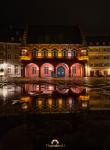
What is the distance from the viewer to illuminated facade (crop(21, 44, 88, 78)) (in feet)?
239

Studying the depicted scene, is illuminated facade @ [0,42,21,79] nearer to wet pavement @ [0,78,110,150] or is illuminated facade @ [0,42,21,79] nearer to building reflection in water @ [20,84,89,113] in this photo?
building reflection in water @ [20,84,89,113]

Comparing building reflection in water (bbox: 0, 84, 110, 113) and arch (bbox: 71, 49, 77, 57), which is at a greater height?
arch (bbox: 71, 49, 77, 57)

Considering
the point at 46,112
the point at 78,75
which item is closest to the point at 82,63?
the point at 78,75

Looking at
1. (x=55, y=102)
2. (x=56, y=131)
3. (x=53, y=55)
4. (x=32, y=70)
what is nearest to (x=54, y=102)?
(x=55, y=102)

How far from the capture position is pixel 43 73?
7356cm

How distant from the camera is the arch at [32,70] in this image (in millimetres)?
72500

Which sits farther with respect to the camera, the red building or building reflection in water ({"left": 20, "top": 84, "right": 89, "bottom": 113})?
the red building

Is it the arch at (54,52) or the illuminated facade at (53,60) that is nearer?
the illuminated facade at (53,60)

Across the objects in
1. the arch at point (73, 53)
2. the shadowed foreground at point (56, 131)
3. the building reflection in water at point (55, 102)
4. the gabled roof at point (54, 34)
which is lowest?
the shadowed foreground at point (56, 131)

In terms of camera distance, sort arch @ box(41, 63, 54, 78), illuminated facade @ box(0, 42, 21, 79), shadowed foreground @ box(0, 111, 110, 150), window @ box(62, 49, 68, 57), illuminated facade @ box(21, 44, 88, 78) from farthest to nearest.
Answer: illuminated facade @ box(0, 42, 21, 79) < window @ box(62, 49, 68, 57) < arch @ box(41, 63, 54, 78) < illuminated facade @ box(21, 44, 88, 78) < shadowed foreground @ box(0, 111, 110, 150)

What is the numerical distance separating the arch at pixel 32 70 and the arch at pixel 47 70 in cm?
149

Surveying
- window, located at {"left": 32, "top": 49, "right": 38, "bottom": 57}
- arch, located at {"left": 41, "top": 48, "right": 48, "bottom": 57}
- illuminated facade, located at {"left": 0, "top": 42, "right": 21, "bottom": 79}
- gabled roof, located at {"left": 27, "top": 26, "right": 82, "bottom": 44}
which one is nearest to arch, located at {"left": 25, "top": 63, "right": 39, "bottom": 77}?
window, located at {"left": 32, "top": 49, "right": 38, "bottom": 57}

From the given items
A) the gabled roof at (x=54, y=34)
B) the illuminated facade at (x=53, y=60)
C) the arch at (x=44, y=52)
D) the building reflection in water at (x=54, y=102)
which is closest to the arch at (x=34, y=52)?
the illuminated facade at (x=53, y=60)

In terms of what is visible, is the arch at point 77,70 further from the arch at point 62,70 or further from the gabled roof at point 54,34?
the gabled roof at point 54,34
